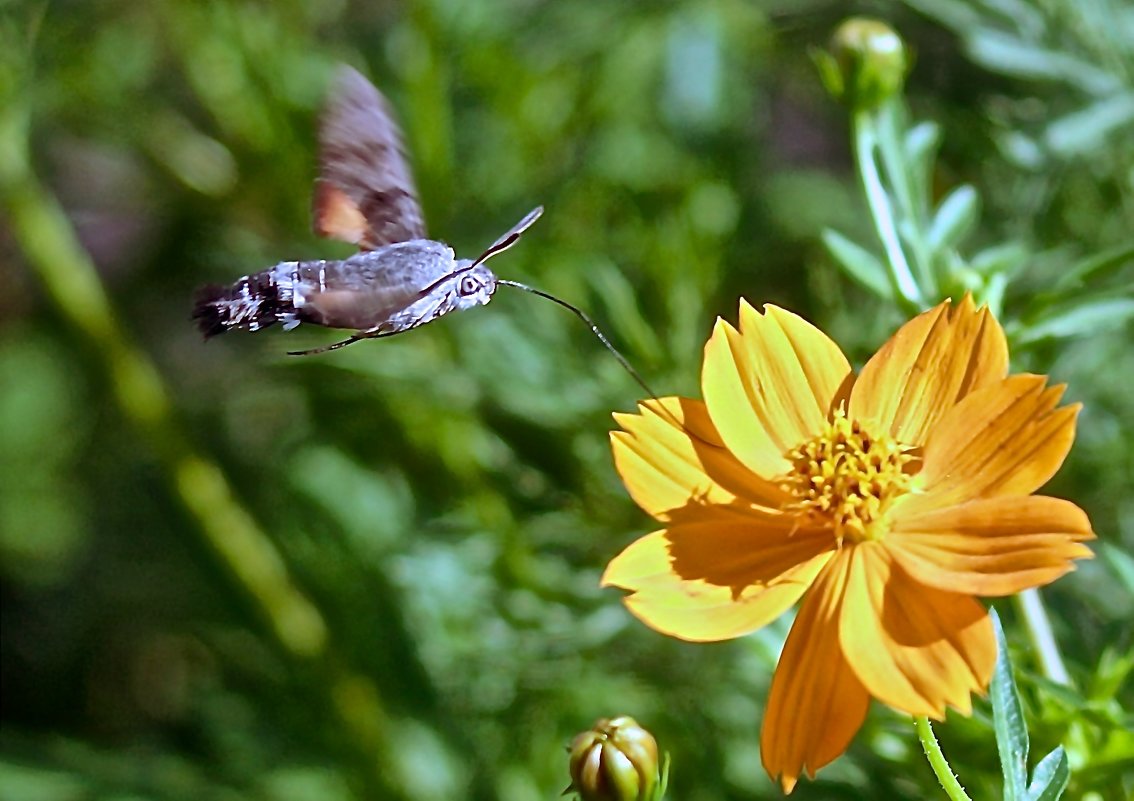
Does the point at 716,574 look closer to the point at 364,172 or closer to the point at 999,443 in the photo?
the point at 999,443

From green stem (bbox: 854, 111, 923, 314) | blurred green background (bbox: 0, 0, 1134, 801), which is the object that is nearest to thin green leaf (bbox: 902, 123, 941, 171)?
green stem (bbox: 854, 111, 923, 314)

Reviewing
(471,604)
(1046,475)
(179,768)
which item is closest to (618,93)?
(471,604)

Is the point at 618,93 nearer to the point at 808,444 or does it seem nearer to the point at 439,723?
the point at 439,723

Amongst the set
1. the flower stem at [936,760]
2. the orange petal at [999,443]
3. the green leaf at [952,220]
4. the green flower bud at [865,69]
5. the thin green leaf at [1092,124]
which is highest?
the thin green leaf at [1092,124]

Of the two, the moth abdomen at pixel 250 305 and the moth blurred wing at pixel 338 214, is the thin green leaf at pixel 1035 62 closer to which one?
the moth blurred wing at pixel 338 214

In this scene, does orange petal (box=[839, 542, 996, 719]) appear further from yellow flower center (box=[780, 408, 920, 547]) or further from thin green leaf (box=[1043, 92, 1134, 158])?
thin green leaf (box=[1043, 92, 1134, 158])

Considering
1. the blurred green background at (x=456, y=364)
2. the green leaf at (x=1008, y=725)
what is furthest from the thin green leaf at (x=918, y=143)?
the green leaf at (x=1008, y=725)

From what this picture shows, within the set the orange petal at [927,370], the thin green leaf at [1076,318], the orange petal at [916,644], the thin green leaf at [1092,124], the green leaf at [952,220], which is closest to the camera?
the orange petal at [916,644]
